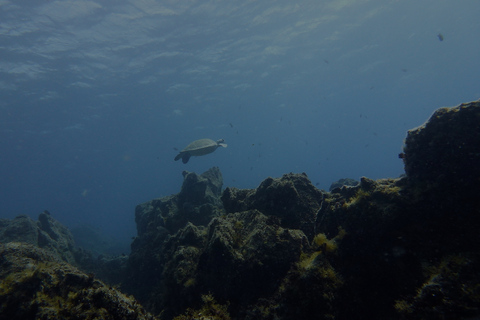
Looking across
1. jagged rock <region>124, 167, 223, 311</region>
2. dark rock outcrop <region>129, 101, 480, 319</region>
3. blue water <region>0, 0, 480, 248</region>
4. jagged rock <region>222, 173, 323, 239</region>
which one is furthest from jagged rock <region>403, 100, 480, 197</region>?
blue water <region>0, 0, 480, 248</region>

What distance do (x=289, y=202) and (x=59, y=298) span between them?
14.5 feet

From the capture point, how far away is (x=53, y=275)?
143 inches

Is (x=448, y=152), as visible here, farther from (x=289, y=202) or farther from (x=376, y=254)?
(x=289, y=202)

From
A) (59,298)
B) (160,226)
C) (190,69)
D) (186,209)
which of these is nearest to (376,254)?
(59,298)

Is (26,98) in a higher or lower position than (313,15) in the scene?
lower

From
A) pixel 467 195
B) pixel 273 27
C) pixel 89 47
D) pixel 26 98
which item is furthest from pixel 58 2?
pixel 467 195

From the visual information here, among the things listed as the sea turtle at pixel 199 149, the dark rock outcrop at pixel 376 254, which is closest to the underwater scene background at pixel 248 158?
the dark rock outcrop at pixel 376 254

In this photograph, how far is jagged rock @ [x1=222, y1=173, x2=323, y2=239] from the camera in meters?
5.15

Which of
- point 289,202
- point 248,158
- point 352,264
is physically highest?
point 248,158

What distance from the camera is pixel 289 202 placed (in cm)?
539

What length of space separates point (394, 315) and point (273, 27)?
1262 inches

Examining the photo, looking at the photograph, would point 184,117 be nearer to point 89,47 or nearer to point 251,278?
point 89,47

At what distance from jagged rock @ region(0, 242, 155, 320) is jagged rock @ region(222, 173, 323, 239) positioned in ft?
10.5

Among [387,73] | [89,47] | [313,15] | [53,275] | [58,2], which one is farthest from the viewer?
[387,73]
